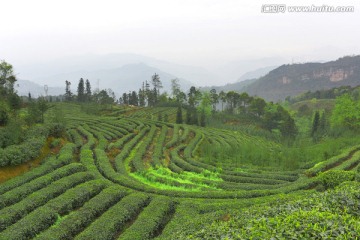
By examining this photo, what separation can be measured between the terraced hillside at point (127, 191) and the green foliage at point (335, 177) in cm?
153

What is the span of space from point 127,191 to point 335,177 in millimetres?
15801

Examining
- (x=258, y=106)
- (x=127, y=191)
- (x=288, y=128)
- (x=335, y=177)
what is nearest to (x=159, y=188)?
(x=127, y=191)

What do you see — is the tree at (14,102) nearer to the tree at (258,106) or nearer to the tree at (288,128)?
the tree at (288,128)

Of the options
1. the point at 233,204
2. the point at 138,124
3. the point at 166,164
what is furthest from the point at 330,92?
the point at 233,204

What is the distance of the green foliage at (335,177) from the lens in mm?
19672

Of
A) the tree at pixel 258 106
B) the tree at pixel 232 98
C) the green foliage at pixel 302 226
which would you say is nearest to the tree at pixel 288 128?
the tree at pixel 258 106

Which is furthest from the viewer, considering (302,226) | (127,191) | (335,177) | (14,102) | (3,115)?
Answer: (14,102)

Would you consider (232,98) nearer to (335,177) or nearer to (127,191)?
(335,177)

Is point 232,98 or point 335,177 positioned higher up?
point 232,98

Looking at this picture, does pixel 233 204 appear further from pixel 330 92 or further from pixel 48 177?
pixel 330 92

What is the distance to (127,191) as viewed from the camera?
69.6 feet

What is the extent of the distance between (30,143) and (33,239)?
1333cm

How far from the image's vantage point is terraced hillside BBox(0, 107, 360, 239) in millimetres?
16263

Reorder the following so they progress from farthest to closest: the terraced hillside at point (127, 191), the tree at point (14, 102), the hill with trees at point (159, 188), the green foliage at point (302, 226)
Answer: the tree at point (14, 102), the terraced hillside at point (127, 191), the hill with trees at point (159, 188), the green foliage at point (302, 226)
